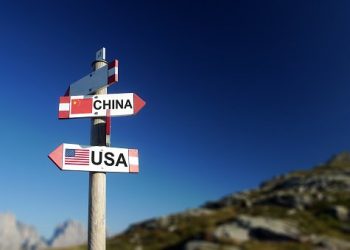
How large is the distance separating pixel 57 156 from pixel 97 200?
0.76 meters

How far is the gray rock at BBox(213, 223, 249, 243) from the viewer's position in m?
50.7

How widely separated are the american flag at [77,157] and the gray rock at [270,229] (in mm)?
47714

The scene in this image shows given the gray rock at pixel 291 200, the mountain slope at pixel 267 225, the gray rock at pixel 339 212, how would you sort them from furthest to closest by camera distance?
the gray rock at pixel 291 200 < the gray rock at pixel 339 212 < the mountain slope at pixel 267 225

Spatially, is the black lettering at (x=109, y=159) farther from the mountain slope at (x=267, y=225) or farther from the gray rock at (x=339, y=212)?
the gray rock at (x=339, y=212)

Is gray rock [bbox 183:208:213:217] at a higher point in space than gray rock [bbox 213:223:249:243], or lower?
higher

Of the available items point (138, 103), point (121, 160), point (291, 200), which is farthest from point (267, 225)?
point (121, 160)

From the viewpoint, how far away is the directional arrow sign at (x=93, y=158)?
5.66 m

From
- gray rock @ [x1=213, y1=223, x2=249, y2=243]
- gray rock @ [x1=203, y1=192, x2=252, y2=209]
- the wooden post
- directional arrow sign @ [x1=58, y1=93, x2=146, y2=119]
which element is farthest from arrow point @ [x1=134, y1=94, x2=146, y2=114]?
gray rock @ [x1=203, y1=192, x2=252, y2=209]

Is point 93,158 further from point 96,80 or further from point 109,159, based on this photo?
point 96,80

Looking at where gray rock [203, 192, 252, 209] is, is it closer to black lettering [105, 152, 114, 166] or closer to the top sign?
the top sign

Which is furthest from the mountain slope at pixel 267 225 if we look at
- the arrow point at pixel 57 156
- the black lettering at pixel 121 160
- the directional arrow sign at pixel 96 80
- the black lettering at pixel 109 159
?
Result: the arrow point at pixel 57 156

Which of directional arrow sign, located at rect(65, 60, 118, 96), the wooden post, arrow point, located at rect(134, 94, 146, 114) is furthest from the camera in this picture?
arrow point, located at rect(134, 94, 146, 114)

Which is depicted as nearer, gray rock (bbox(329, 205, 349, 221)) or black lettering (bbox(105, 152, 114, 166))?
black lettering (bbox(105, 152, 114, 166))

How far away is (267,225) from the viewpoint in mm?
53062
